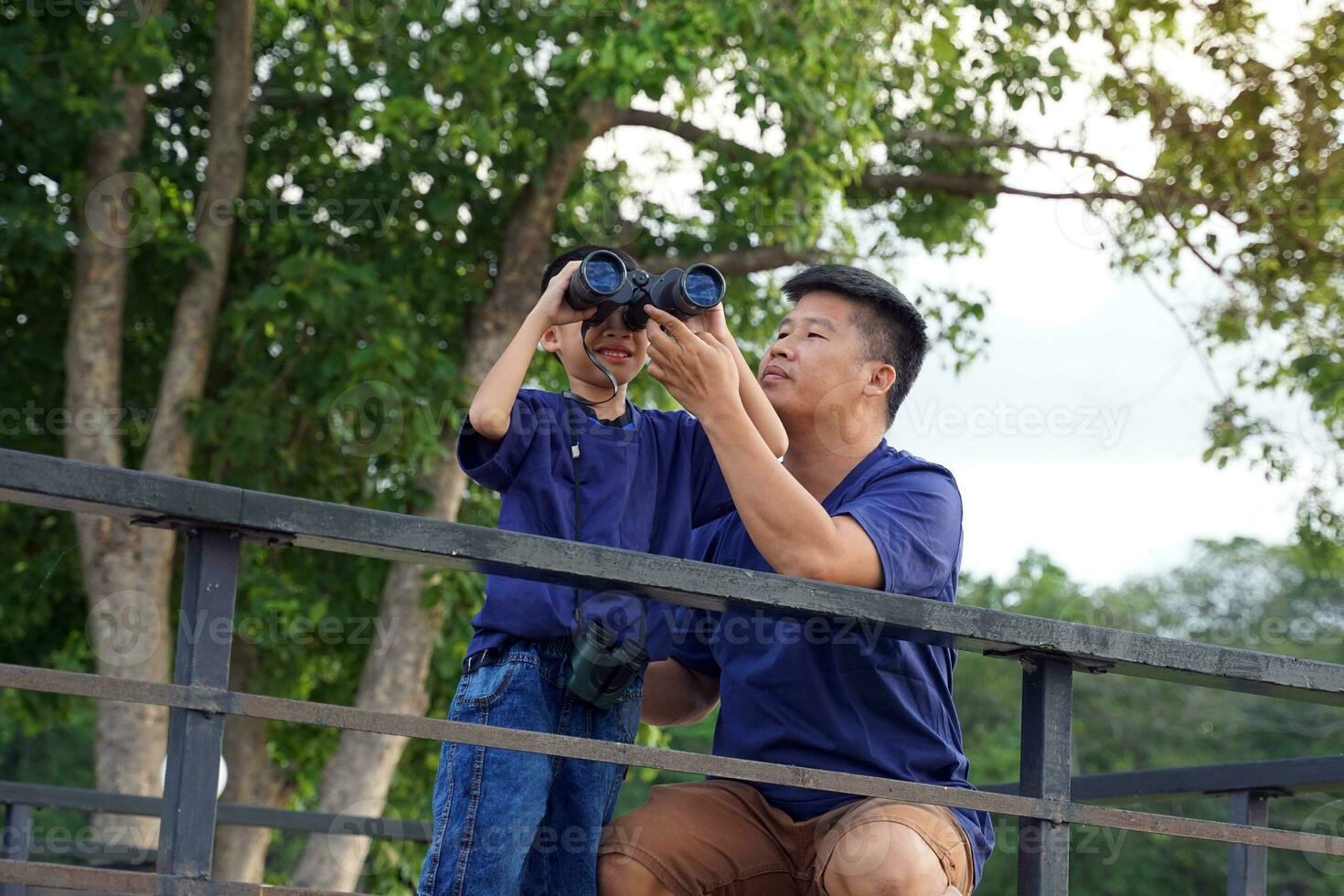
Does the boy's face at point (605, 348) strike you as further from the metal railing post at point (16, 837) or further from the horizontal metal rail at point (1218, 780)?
the metal railing post at point (16, 837)

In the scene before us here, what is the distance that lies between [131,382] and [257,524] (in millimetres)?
8513

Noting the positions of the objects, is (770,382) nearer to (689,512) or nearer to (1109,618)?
(689,512)

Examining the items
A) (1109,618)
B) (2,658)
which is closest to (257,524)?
(2,658)

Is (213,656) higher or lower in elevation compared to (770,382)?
lower

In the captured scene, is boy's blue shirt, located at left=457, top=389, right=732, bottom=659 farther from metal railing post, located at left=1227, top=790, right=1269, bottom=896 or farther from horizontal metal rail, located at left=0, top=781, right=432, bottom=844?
horizontal metal rail, located at left=0, top=781, right=432, bottom=844

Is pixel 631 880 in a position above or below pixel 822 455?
below

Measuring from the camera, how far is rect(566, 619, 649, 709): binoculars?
8.79ft

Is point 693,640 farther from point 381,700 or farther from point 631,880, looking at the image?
point 381,700

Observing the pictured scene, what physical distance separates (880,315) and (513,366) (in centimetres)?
86

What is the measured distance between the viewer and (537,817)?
2623mm

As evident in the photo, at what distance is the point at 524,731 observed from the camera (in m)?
2.00

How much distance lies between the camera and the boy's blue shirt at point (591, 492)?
2781 mm

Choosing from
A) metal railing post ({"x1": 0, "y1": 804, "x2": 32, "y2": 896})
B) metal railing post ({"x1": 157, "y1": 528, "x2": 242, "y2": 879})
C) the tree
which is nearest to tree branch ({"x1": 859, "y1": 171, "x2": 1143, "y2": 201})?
the tree

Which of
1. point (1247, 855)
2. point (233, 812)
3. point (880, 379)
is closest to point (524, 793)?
point (880, 379)
